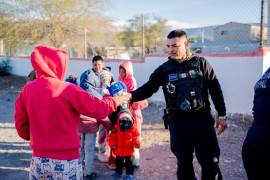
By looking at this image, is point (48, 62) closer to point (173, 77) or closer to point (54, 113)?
point (54, 113)

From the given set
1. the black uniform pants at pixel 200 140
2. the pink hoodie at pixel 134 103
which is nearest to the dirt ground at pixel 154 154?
the pink hoodie at pixel 134 103

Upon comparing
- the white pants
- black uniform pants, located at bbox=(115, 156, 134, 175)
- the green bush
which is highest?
the green bush

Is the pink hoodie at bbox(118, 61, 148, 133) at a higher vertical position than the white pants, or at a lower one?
higher

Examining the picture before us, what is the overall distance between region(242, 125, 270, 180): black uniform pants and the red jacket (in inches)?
90.8

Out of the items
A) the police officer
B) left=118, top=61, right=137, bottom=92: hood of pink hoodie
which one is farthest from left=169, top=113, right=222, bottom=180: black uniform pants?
left=118, top=61, right=137, bottom=92: hood of pink hoodie

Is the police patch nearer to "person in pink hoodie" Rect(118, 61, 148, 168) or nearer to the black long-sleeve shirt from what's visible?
the black long-sleeve shirt

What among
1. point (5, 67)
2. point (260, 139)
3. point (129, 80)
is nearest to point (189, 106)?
point (260, 139)

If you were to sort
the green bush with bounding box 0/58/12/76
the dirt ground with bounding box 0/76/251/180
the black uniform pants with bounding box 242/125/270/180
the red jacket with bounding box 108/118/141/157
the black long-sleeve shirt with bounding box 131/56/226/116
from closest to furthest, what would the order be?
the black uniform pants with bounding box 242/125/270/180 < the black long-sleeve shirt with bounding box 131/56/226/116 < the red jacket with bounding box 108/118/141/157 < the dirt ground with bounding box 0/76/251/180 < the green bush with bounding box 0/58/12/76

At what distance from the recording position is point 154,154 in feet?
19.6

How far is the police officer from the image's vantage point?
3.41 meters

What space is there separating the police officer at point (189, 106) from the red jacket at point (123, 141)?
119cm

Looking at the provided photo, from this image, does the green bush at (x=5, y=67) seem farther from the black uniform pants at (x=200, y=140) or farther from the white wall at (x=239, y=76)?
the black uniform pants at (x=200, y=140)

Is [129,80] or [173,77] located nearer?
[173,77]

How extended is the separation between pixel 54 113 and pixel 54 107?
2.0 inches
